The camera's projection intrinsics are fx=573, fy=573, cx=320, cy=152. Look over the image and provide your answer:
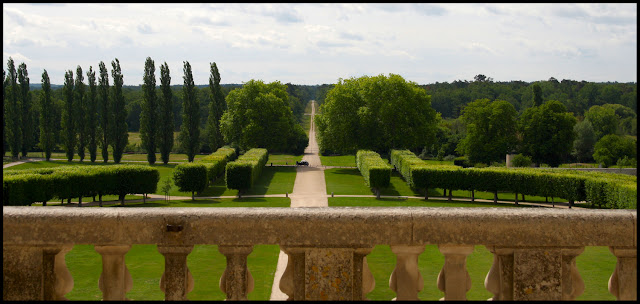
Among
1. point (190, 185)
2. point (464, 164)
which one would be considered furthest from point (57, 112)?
point (464, 164)

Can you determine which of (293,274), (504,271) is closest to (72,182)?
(293,274)

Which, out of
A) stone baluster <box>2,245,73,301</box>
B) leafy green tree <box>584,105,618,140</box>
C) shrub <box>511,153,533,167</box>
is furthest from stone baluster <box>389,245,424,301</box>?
leafy green tree <box>584,105,618,140</box>

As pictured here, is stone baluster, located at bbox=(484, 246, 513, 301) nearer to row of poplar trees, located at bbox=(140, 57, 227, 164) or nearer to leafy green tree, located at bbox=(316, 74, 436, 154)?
leafy green tree, located at bbox=(316, 74, 436, 154)

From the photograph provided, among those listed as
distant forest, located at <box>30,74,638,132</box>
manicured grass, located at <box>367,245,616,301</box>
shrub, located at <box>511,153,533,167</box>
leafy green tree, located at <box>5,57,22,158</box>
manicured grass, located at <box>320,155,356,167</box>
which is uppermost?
distant forest, located at <box>30,74,638,132</box>

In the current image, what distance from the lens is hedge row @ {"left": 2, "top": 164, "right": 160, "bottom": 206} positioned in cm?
4384

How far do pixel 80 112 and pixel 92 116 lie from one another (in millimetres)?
2307

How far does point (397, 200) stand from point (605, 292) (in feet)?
126

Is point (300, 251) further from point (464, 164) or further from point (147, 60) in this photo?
point (147, 60)

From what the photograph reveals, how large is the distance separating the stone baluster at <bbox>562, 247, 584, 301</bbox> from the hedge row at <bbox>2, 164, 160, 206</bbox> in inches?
1621

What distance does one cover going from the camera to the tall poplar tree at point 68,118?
10144 cm

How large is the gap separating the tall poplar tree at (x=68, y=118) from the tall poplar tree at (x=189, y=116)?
1939cm

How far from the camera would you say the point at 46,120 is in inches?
4058

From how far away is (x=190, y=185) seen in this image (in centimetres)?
5928

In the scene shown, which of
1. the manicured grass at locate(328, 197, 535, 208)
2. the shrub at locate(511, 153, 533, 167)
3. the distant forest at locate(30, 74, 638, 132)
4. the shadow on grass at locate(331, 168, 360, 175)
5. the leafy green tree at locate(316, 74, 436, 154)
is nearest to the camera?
the manicured grass at locate(328, 197, 535, 208)
